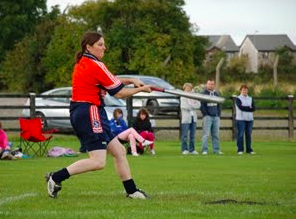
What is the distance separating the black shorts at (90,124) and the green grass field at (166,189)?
71 cm

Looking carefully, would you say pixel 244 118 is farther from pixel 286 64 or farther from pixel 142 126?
pixel 286 64

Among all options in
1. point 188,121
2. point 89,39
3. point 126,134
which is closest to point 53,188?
point 89,39

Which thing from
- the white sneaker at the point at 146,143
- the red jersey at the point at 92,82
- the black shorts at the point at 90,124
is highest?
the red jersey at the point at 92,82

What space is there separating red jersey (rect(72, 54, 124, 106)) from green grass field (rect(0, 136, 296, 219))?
4.19 ft

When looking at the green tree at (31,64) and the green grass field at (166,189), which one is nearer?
the green grass field at (166,189)

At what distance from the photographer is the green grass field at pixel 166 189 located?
29.8 ft

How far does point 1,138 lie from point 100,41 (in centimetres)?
926

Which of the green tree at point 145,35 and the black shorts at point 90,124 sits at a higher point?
the green tree at point 145,35

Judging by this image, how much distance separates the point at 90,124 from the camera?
1020cm

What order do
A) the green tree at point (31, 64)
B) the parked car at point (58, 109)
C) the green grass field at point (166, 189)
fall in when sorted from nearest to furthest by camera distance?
1. the green grass field at point (166, 189)
2. the parked car at point (58, 109)
3. the green tree at point (31, 64)

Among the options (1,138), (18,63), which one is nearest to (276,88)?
(1,138)

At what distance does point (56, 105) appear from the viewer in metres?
28.1

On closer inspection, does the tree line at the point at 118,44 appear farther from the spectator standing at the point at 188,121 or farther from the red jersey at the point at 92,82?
the red jersey at the point at 92,82

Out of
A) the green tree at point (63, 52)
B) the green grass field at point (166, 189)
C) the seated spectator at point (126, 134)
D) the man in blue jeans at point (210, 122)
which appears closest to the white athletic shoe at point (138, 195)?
the green grass field at point (166, 189)
